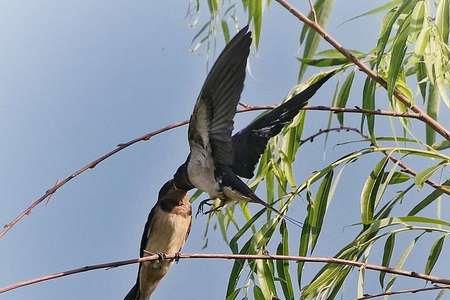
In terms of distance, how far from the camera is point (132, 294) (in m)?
2.34

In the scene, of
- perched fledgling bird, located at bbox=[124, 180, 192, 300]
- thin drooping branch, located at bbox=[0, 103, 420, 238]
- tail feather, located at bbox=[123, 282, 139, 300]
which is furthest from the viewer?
tail feather, located at bbox=[123, 282, 139, 300]

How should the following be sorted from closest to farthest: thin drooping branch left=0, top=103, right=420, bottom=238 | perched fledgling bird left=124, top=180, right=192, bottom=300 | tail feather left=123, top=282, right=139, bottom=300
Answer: thin drooping branch left=0, top=103, right=420, bottom=238, perched fledgling bird left=124, top=180, right=192, bottom=300, tail feather left=123, top=282, right=139, bottom=300

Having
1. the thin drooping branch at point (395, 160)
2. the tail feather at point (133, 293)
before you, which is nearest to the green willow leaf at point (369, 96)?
the thin drooping branch at point (395, 160)

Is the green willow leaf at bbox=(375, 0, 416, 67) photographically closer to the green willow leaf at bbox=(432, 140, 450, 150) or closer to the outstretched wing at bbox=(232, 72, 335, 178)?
the outstretched wing at bbox=(232, 72, 335, 178)

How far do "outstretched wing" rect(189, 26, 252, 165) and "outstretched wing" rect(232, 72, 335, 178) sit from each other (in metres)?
0.06

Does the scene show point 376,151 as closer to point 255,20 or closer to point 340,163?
point 340,163

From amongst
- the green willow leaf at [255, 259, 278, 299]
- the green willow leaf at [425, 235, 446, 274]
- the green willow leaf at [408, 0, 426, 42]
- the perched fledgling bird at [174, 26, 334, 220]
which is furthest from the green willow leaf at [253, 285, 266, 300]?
the green willow leaf at [408, 0, 426, 42]

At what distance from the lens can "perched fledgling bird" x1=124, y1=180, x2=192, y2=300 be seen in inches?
86.4

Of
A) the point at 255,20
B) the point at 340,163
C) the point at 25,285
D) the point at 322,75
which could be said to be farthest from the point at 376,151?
the point at 25,285

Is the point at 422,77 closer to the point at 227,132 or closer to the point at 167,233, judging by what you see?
the point at 227,132

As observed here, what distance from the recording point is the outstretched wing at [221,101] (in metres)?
1.51

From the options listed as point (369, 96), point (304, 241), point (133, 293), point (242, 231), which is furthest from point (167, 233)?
point (369, 96)

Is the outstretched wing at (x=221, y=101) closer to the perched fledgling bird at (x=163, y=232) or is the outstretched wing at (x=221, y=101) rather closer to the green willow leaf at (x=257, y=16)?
the green willow leaf at (x=257, y=16)

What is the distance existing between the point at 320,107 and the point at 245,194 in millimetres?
196
